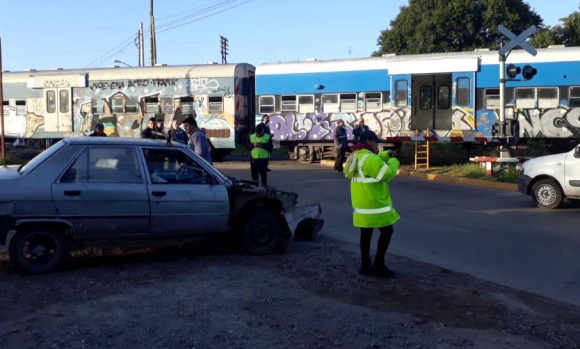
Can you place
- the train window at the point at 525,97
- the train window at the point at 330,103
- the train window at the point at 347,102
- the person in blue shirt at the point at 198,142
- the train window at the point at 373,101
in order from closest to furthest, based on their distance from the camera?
the person in blue shirt at the point at 198,142 → the train window at the point at 525,97 → the train window at the point at 373,101 → the train window at the point at 347,102 → the train window at the point at 330,103

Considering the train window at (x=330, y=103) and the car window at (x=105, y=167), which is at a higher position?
the train window at (x=330, y=103)

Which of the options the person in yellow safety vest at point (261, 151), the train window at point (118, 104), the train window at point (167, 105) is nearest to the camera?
the person in yellow safety vest at point (261, 151)

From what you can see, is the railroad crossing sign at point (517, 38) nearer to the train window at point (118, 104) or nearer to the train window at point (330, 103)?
the train window at point (330, 103)

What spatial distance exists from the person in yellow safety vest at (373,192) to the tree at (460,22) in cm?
3552

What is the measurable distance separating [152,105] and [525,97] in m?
13.1

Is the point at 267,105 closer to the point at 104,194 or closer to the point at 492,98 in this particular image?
the point at 492,98

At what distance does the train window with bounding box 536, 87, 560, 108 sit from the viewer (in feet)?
67.4

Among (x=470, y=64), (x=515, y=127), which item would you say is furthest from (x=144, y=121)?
(x=515, y=127)

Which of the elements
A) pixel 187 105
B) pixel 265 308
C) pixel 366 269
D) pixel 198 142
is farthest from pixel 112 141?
pixel 187 105

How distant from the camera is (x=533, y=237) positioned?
1018 cm

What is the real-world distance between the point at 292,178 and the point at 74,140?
→ 11534mm

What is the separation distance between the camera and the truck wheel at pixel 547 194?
42.5ft

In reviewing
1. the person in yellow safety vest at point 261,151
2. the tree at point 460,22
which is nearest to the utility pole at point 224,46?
the tree at point 460,22

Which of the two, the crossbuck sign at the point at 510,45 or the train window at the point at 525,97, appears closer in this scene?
the crossbuck sign at the point at 510,45
